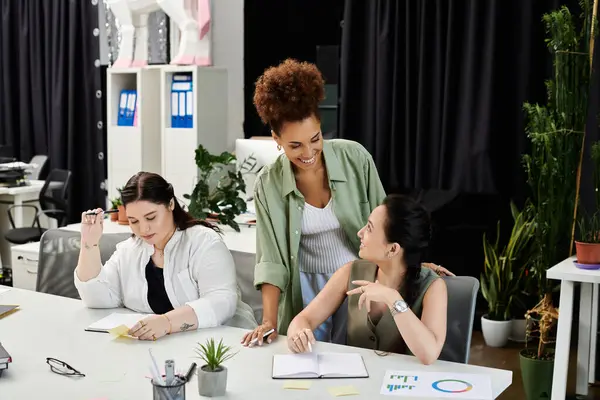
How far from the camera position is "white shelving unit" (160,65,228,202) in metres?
5.77

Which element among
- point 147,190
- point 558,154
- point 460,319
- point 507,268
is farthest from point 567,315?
point 147,190

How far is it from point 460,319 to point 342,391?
55 centimetres

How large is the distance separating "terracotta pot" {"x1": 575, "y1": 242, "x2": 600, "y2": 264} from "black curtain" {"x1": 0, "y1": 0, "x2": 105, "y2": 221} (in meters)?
4.38

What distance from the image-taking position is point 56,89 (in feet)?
22.5

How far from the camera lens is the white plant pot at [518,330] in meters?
4.68

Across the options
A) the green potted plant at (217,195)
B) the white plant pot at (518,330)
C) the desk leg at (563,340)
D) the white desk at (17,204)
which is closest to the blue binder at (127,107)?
the white desk at (17,204)

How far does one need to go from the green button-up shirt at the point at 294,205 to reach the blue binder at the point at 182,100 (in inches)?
129

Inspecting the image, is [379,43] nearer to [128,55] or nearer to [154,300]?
[128,55]

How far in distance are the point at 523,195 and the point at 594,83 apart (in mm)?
756

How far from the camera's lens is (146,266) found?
2652 mm

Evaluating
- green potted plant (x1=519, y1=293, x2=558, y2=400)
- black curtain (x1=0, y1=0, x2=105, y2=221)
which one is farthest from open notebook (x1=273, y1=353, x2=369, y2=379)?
black curtain (x1=0, y1=0, x2=105, y2=221)

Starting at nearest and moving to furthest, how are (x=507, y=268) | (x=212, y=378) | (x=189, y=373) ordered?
(x=212, y=378)
(x=189, y=373)
(x=507, y=268)

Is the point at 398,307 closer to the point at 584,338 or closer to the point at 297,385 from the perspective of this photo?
the point at 297,385

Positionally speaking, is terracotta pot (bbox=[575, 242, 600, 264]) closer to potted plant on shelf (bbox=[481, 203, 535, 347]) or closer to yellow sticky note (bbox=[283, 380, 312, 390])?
potted plant on shelf (bbox=[481, 203, 535, 347])
